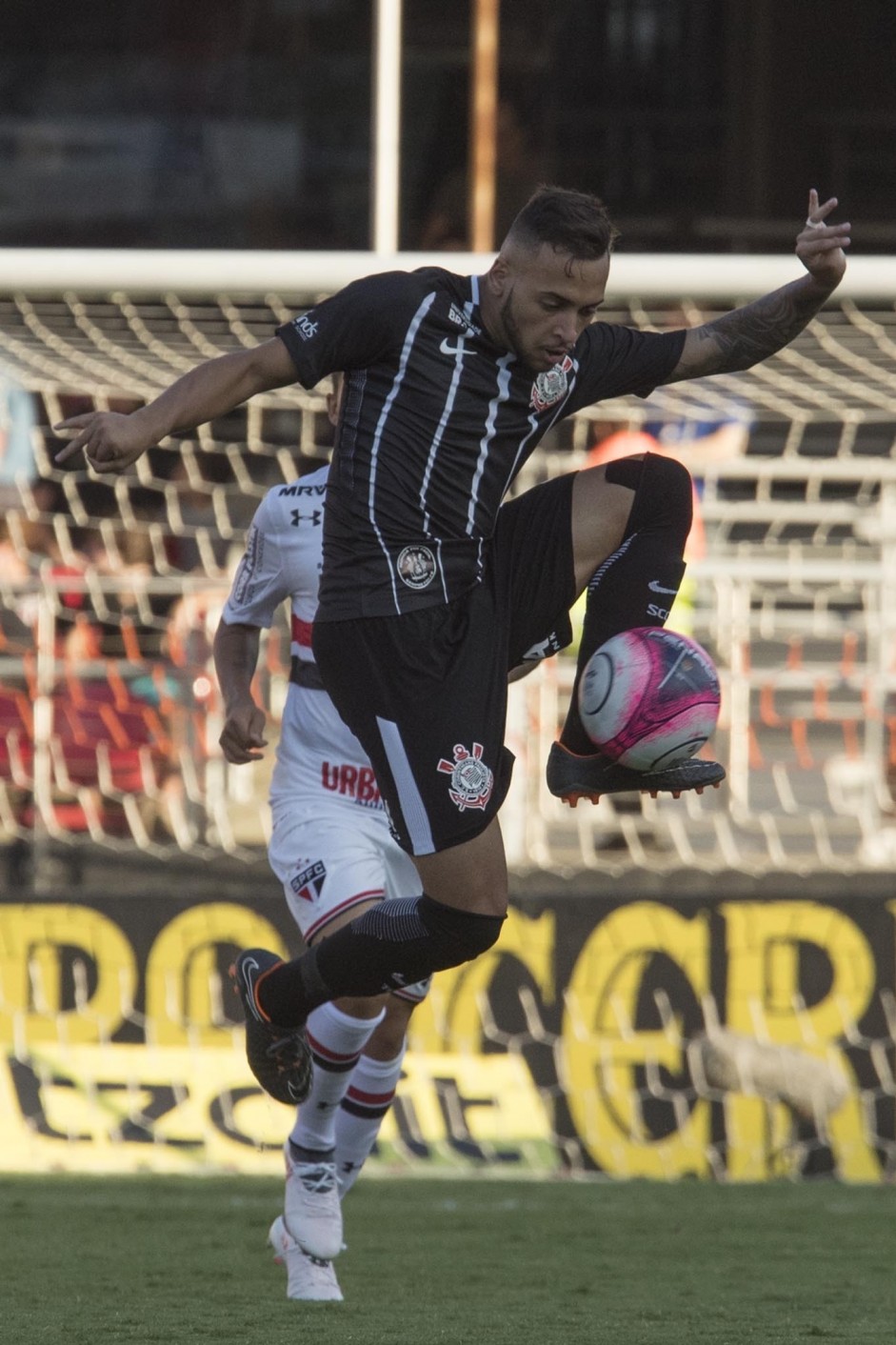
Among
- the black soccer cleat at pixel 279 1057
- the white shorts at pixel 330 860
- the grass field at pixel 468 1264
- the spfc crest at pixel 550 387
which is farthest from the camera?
the white shorts at pixel 330 860

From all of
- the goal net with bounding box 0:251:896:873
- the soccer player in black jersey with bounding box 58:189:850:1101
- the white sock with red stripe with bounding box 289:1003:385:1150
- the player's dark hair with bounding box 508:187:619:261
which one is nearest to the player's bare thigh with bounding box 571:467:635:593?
the soccer player in black jersey with bounding box 58:189:850:1101

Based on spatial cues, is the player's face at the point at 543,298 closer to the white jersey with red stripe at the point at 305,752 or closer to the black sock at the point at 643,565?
the black sock at the point at 643,565

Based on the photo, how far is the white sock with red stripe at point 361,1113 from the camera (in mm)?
5297

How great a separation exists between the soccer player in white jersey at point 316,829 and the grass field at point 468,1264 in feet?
1.16

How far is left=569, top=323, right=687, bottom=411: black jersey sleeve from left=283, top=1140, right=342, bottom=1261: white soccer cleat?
1.84 meters

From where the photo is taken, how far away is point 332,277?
6.63 meters

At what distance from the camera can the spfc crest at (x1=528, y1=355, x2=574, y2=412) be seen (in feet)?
13.5

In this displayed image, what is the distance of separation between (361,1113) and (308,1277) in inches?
26.1

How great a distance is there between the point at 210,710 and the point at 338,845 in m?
3.24

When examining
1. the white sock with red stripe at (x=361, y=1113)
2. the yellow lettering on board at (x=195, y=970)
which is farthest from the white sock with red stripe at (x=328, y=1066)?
the yellow lettering on board at (x=195, y=970)

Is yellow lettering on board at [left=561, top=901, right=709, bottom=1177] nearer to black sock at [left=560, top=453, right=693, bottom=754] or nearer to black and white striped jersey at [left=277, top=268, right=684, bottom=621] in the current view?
black sock at [left=560, top=453, right=693, bottom=754]

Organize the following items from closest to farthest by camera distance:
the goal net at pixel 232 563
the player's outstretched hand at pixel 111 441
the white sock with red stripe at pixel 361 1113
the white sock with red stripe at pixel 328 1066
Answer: the player's outstretched hand at pixel 111 441
the white sock with red stripe at pixel 328 1066
the white sock with red stripe at pixel 361 1113
the goal net at pixel 232 563

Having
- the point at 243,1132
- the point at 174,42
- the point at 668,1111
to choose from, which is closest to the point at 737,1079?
the point at 668,1111

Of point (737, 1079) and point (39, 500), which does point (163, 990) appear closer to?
point (737, 1079)
